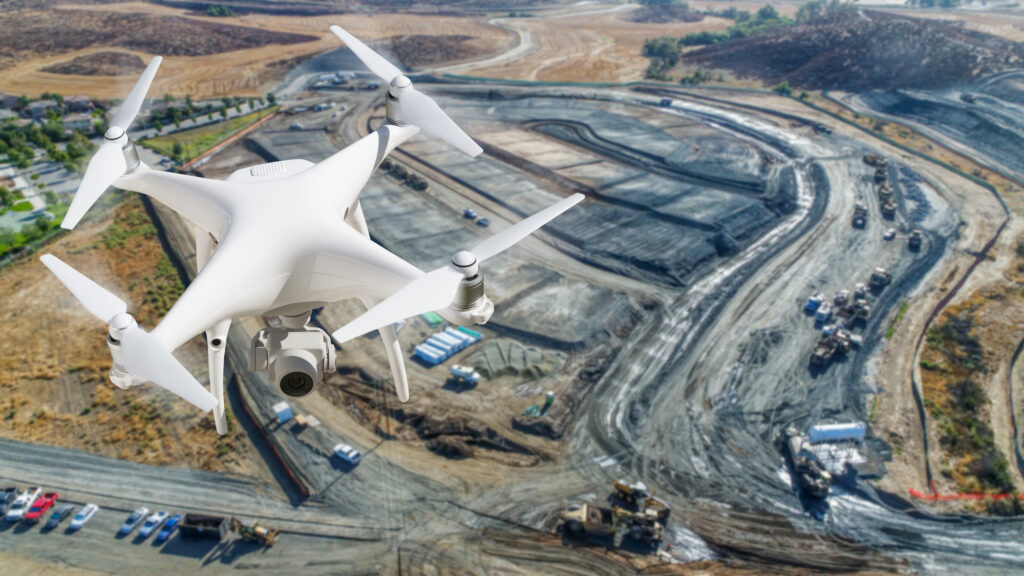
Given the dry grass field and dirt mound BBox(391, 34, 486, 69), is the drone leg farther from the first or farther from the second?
dirt mound BBox(391, 34, 486, 69)

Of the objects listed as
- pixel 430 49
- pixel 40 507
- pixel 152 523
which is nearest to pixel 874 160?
pixel 152 523

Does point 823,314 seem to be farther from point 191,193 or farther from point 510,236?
point 191,193

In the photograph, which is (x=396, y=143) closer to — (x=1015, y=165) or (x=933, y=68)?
(x=1015, y=165)

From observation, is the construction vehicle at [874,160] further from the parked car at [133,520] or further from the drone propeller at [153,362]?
the drone propeller at [153,362]

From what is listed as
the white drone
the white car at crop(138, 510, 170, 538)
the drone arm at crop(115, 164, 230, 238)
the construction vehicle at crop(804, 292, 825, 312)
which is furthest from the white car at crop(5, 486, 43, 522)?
the construction vehicle at crop(804, 292, 825, 312)

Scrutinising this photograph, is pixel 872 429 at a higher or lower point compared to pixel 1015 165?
lower

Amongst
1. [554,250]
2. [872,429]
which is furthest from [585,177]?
[872,429]

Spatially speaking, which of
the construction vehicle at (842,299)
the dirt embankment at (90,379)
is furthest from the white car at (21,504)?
the construction vehicle at (842,299)
